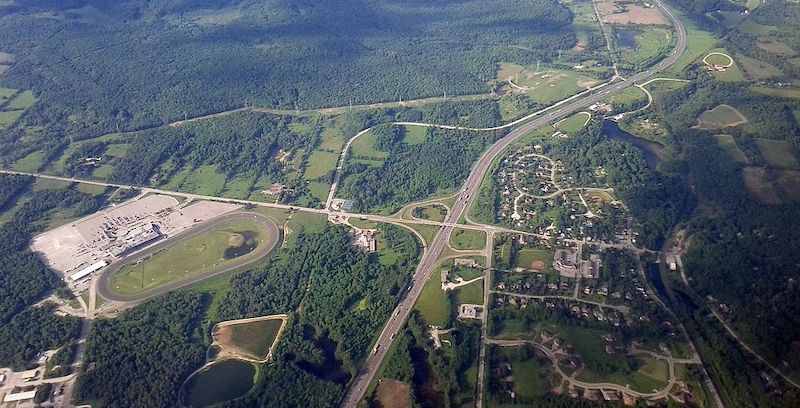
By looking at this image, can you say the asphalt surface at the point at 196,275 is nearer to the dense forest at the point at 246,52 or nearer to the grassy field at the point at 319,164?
the grassy field at the point at 319,164

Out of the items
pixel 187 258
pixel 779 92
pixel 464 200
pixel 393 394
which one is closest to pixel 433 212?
pixel 464 200

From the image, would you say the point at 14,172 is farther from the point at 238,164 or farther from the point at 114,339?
the point at 114,339

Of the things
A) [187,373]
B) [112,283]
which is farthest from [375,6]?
[187,373]

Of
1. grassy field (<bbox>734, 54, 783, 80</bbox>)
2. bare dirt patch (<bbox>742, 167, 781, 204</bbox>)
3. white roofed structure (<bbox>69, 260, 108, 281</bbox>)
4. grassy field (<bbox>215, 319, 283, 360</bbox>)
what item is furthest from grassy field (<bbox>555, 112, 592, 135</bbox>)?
white roofed structure (<bbox>69, 260, 108, 281</bbox>)

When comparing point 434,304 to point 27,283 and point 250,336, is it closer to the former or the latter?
point 250,336

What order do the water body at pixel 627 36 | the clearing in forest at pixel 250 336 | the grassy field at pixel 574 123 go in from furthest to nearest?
the water body at pixel 627 36 < the grassy field at pixel 574 123 < the clearing in forest at pixel 250 336

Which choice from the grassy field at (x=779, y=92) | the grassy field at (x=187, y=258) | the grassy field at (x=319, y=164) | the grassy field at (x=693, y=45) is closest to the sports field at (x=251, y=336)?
the grassy field at (x=187, y=258)

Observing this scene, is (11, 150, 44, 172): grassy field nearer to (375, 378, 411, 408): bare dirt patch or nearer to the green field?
the green field

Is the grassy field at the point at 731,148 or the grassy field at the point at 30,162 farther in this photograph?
the grassy field at the point at 30,162
